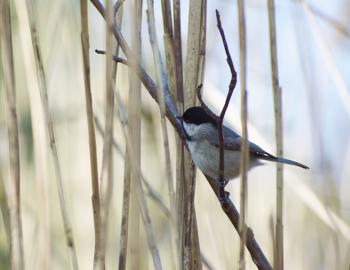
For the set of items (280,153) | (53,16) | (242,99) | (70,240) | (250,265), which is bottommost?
(250,265)

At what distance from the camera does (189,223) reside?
107cm

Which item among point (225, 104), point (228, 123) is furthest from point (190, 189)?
point (228, 123)

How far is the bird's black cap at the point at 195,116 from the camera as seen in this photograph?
1193 millimetres

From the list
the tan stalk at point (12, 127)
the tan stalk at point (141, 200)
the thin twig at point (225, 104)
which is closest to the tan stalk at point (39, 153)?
the tan stalk at point (12, 127)

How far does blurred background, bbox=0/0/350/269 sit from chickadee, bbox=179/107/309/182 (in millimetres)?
69

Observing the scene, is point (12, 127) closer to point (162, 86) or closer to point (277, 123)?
point (162, 86)

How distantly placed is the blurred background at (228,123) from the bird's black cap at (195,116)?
0.39 ft

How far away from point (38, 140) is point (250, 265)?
0.66m

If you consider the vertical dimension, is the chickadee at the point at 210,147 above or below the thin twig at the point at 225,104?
below

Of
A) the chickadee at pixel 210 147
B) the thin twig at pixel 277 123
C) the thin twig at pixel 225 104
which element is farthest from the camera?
the chickadee at pixel 210 147

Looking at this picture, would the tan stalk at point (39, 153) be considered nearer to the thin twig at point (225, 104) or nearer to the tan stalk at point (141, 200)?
the tan stalk at point (141, 200)

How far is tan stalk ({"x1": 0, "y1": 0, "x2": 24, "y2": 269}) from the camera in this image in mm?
969

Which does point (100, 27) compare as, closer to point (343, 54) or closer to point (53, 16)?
point (53, 16)

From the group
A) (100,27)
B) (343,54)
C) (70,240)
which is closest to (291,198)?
(343,54)
